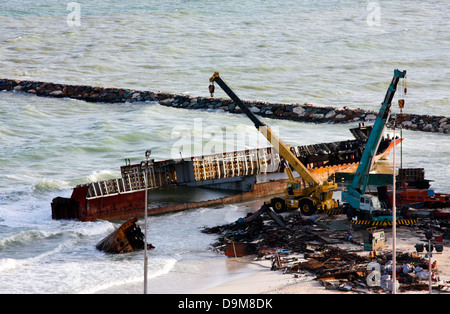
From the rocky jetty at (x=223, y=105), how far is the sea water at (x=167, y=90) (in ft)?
6.92

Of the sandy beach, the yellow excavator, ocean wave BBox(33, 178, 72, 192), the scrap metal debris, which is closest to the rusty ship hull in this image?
the yellow excavator

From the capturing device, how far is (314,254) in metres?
34.8

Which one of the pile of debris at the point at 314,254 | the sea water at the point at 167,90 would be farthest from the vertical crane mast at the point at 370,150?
the sea water at the point at 167,90

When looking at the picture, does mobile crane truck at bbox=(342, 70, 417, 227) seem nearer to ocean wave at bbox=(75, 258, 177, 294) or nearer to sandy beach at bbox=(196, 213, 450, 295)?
sandy beach at bbox=(196, 213, 450, 295)

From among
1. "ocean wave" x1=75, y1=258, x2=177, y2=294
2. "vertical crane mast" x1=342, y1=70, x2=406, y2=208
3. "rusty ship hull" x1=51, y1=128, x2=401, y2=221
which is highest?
"vertical crane mast" x1=342, y1=70, x2=406, y2=208

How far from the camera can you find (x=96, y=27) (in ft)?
449

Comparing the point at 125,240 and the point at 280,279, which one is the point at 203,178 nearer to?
the point at 125,240

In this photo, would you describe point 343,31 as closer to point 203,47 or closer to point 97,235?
point 203,47

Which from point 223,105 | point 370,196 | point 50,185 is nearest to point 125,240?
point 370,196

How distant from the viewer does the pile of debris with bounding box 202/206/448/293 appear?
3005cm

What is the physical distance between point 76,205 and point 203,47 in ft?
271

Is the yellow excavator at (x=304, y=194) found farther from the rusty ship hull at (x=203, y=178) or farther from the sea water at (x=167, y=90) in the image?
the rusty ship hull at (x=203, y=178)

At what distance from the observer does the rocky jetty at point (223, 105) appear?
77188mm

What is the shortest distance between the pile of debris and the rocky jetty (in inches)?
1491
